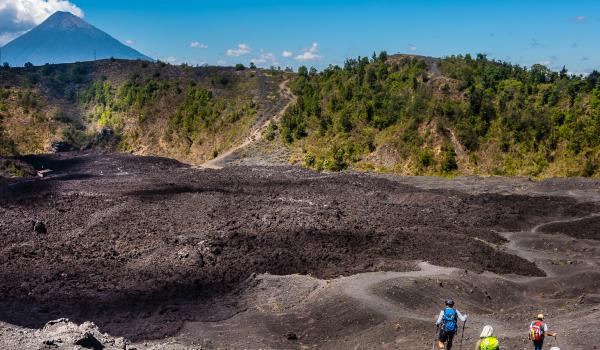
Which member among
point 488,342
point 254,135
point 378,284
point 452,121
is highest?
point 452,121

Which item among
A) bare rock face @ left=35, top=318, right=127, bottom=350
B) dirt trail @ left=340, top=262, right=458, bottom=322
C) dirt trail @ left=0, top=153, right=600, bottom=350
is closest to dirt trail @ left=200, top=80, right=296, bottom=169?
dirt trail @ left=0, top=153, right=600, bottom=350

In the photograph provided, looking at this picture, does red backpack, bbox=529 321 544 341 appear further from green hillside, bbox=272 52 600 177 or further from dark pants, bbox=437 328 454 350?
green hillside, bbox=272 52 600 177

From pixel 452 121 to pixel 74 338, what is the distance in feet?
183

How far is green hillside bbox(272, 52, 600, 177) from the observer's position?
58562 millimetres

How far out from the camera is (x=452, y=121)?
65.9m

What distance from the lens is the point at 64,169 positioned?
219 feet

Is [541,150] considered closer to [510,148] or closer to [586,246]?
[510,148]

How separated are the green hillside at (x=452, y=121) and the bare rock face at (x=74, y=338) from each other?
47.9 m

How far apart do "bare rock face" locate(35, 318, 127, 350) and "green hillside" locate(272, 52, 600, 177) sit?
1884 inches

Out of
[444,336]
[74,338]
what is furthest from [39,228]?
[444,336]

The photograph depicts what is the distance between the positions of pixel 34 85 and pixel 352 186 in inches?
2844

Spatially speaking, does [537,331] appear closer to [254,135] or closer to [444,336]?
[444,336]

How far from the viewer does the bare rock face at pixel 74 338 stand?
16.2m

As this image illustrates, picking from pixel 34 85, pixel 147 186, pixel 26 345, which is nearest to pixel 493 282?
pixel 26 345
